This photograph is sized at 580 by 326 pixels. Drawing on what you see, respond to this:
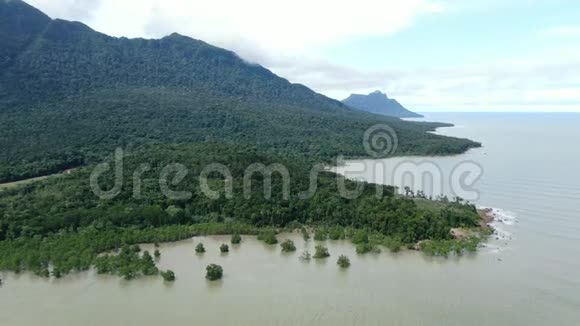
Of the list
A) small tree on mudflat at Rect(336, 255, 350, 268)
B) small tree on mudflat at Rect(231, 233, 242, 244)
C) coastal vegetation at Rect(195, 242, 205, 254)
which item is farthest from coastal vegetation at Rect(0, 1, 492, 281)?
small tree on mudflat at Rect(336, 255, 350, 268)

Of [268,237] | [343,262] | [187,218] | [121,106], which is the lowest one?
[343,262]

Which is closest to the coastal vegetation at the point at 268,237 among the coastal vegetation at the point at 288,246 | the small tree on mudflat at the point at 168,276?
the coastal vegetation at the point at 288,246

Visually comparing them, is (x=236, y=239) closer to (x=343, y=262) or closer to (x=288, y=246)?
(x=288, y=246)

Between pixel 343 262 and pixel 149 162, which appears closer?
pixel 343 262

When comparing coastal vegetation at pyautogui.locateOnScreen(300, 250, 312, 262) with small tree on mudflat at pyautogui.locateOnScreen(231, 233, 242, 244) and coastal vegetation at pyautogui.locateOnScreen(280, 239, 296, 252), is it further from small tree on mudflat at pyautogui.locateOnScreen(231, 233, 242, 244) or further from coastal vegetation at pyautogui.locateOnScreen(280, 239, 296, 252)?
small tree on mudflat at pyautogui.locateOnScreen(231, 233, 242, 244)

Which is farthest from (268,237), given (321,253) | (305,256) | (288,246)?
(321,253)
